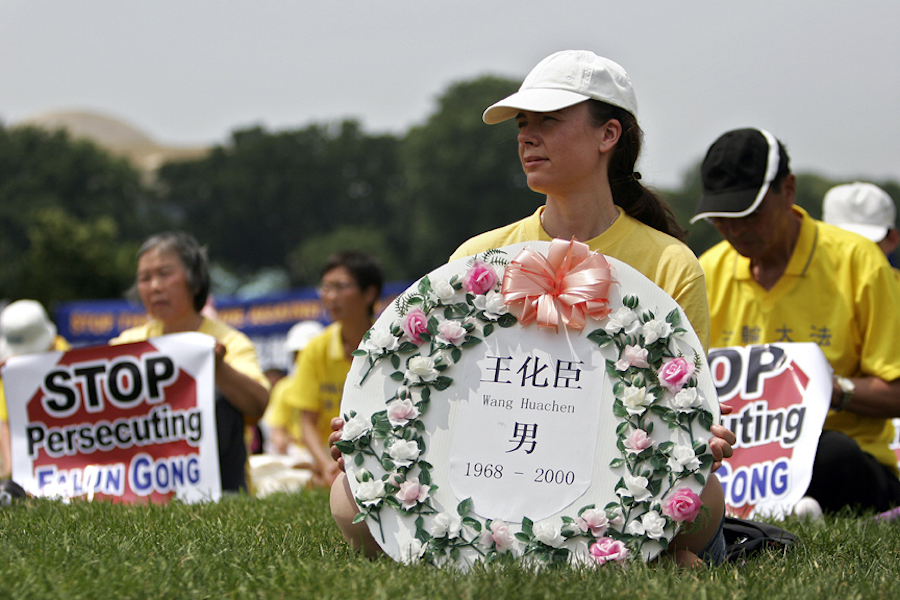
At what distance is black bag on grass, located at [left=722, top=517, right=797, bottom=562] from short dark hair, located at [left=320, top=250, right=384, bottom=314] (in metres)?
3.92

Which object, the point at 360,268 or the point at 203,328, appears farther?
the point at 360,268

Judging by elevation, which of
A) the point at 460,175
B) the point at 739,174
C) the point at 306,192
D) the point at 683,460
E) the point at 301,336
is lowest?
the point at 306,192

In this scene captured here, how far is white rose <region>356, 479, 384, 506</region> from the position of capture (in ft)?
9.28

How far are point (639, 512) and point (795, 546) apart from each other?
0.95 meters

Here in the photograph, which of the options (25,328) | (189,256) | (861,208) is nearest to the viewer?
(189,256)

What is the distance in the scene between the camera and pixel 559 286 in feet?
9.43

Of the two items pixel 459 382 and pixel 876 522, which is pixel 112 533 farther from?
pixel 876 522

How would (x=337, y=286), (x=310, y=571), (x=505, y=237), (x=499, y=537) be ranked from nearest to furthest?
(x=310, y=571) < (x=499, y=537) < (x=505, y=237) < (x=337, y=286)

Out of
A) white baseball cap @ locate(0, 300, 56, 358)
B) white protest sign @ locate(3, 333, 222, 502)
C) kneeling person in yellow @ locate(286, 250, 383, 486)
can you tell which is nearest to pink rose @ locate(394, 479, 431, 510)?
white protest sign @ locate(3, 333, 222, 502)

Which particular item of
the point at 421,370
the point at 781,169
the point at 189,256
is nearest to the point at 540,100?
the point at 421,370

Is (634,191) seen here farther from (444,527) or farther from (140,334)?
(140,334)

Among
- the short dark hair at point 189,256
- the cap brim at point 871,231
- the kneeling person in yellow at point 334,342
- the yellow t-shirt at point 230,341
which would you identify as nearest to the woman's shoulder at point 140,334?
the yellow t-shirt at point 230,341

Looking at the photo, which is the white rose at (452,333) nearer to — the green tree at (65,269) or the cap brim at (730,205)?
the cap brim at (730,205)

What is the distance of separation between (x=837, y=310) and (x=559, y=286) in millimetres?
2429
